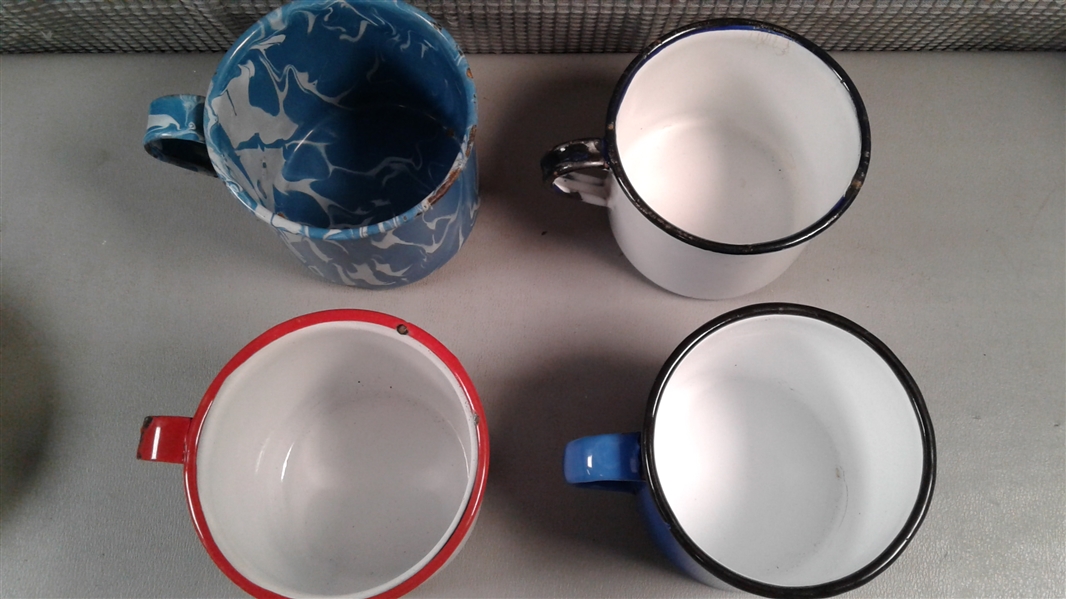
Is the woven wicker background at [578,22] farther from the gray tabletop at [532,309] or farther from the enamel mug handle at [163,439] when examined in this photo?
the enamel mug handle at [163,439]

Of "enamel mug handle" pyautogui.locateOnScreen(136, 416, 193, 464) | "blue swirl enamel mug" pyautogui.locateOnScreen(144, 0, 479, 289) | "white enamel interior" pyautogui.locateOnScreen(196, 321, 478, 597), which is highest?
"blue swirl enamel mug" pyautogui.locateOnScreen(144, 0, 479, 289)

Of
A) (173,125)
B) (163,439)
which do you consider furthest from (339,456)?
(173,125)

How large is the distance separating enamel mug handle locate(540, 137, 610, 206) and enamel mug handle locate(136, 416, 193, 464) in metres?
0.27

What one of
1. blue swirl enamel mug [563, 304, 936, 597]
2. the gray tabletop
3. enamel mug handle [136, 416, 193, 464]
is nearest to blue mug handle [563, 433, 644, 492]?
blue swirl enamel mug [563, 304, 936, 597]

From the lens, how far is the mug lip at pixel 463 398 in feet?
1.18

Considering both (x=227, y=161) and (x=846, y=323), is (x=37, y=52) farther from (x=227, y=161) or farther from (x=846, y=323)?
(x=846, y=323)

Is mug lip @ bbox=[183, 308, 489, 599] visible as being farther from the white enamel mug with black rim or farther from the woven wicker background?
the woven wicker background

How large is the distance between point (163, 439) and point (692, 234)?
0.35 meters

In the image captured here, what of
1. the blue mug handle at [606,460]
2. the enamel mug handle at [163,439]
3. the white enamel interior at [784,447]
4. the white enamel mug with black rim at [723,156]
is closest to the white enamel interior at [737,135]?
the white enamel mug with black rim at [723,156]

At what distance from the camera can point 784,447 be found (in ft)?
1.60

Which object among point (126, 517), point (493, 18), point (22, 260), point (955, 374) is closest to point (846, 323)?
point (955, 374)

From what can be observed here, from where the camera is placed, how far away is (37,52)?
595mm

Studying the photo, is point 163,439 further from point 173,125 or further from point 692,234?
point 692,234

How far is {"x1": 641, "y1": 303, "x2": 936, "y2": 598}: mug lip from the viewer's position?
34 cm
